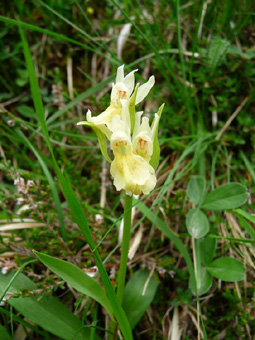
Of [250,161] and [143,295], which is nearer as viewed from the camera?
[143,295]

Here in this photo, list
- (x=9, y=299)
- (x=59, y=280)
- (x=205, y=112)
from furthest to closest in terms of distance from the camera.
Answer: (x=205, y=112)
(x=59, y=280)
(x=9, y=299)

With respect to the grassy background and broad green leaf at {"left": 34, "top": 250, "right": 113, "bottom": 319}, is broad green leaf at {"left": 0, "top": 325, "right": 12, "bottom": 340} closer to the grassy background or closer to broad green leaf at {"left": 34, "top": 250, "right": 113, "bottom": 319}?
the grassy background

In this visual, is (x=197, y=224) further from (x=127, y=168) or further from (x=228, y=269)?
(x=127, y=168)

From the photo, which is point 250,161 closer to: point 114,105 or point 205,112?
point 205,112

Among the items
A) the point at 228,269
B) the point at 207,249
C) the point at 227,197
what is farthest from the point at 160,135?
the point at 228,269

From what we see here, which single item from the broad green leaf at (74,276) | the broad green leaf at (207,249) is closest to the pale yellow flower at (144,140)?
the broad green leaf at (74,276)

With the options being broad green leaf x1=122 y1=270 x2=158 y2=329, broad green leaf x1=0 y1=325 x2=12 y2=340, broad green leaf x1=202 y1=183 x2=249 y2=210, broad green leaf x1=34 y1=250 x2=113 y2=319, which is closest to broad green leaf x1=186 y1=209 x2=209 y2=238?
broad green leaf x1=202 y1=183 x2=249 y2=210

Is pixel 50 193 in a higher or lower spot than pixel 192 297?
higher

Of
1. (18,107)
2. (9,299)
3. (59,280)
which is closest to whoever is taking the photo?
(9,299)

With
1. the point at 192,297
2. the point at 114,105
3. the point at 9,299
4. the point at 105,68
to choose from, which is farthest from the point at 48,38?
the point at 192,297

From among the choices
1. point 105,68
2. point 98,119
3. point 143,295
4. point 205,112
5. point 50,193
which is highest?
point 98,119
